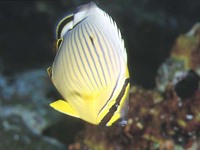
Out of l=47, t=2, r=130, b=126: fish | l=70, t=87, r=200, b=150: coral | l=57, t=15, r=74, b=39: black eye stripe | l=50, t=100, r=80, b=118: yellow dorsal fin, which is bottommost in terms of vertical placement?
l=70, t=87, r=200, b=150: coral

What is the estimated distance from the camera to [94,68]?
3.86ft

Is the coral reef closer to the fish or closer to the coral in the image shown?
the coral

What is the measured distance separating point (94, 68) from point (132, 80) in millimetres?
3781

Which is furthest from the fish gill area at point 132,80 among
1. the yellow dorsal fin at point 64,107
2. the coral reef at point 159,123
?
the yellow dorsal fin at point 64,107

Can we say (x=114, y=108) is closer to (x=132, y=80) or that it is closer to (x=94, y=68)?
(x=94, y=68)

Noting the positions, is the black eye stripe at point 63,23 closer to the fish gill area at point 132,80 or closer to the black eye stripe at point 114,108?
the black eye stripe at point 114,108

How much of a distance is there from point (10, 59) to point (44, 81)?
0.87 meters

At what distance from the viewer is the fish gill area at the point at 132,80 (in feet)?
Answer: 10.2

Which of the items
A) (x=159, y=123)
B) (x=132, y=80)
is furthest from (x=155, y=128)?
(x=132, y=80)

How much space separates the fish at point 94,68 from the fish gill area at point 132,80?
74.9 inches

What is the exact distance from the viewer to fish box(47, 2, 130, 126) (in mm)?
1169

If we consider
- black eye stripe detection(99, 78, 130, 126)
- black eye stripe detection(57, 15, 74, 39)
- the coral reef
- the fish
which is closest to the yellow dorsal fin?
the fish

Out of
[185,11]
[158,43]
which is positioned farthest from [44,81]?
[185,11]

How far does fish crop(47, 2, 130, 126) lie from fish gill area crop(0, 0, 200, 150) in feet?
6.24
